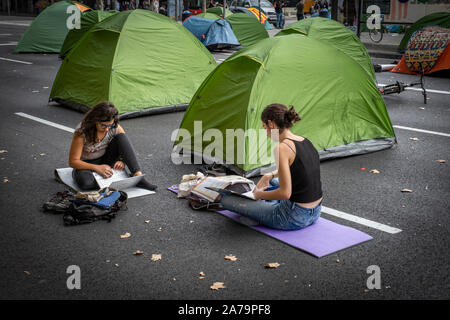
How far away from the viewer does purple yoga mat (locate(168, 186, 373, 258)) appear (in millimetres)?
4801

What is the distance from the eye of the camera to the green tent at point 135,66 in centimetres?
998

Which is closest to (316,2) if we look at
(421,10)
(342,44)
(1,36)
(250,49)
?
(421,10)

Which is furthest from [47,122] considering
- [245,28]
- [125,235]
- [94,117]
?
[245,28]

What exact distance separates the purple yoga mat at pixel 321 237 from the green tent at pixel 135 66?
5.41 m

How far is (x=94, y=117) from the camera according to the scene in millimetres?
5988

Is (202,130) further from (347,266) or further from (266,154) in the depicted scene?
(347,266)

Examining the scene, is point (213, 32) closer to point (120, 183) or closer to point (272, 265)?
point (120, 183)

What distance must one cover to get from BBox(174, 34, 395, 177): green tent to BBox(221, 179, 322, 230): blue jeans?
4.36ft

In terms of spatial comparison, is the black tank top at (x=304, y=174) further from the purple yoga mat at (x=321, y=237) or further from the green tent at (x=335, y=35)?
the green tent at (x=335, y=35)

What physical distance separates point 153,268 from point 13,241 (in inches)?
59.2

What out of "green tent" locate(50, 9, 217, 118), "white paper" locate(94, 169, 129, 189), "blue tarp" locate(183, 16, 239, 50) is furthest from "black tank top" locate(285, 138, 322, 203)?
"blue tarp" locate(183, 16, 239, 50)

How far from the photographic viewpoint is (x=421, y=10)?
63.4 feet

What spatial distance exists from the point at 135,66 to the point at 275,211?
595 cm

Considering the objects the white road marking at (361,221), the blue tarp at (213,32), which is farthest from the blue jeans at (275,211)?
the blue tarp at (213,32)
